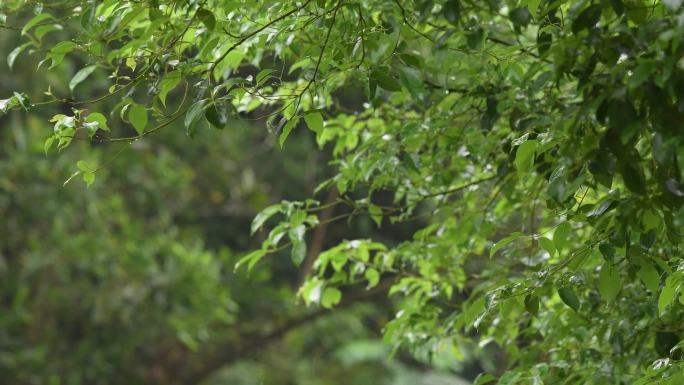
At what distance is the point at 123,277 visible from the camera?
23.0 feet

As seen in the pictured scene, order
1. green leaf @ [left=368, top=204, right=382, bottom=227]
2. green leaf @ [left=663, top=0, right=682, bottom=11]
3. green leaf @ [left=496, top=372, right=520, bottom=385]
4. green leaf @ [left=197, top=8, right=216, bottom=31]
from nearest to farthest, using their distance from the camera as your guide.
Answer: green leaf @ [left=663, top=0, right=682, bottom=11] < green leaf @ [left=197, top=8, right=216, bottom=31] < green leaf @ [left=496, top=372, right=520, bottom=385] < green leaf @ [left=368, top=204, right=382, bottom=227]

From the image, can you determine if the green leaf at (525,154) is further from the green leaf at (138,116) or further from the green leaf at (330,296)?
the green leaf at (330,296)

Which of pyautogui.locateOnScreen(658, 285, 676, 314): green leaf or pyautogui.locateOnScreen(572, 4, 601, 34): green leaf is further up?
pyautogui.locateOnScreen(572, 4, 601, 34): green leaf

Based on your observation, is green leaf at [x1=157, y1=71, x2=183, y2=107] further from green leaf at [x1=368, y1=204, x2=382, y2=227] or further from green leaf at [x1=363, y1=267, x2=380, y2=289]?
green leaf at [x1=363, y1=267, x2=380, y2=289]

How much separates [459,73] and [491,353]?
824 cm

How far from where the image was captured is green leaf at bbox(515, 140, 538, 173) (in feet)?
4.71

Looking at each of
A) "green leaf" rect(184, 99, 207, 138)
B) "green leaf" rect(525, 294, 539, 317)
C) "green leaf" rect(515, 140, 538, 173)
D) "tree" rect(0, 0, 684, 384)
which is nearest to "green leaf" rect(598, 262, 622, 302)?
"tree" rect(0, 0, 684, 384)

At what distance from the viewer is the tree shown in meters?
1.23

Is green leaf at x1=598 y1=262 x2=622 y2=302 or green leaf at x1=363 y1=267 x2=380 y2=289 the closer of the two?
green leaf at x1=598 y1=262 x2=622 y2=302

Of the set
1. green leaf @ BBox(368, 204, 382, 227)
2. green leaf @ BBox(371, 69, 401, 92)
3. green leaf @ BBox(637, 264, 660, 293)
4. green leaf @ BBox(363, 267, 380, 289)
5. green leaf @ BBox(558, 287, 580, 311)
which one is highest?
green leaf @ BBox(371, 69, 401, 92)

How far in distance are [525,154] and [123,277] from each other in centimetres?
592

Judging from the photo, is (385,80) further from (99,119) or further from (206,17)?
(99,119)

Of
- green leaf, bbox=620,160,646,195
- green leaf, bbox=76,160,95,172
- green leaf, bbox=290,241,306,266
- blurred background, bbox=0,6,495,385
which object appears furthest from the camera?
blurred background, bbox=0,6,495,385

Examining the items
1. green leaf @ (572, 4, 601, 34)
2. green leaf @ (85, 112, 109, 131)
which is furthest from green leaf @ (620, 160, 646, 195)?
green leaf @ (85, 112, 109, 131)
